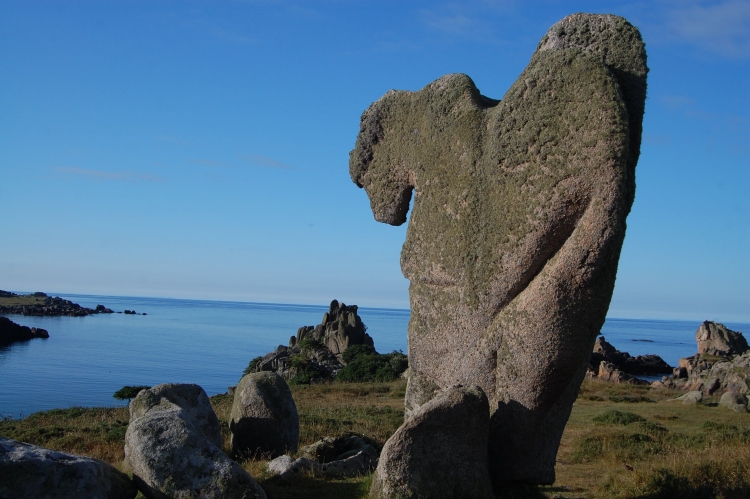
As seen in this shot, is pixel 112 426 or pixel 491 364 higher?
pixel 491 364

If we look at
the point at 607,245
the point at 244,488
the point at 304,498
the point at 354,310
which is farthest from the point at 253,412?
the point at 354,310

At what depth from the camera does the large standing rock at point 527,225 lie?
5.92 meters

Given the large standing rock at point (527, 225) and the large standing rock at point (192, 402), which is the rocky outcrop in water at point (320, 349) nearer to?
the large standing rock at point (192, 402)

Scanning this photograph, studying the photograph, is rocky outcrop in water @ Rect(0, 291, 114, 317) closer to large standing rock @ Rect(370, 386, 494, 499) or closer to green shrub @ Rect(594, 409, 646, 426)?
green shrub @ Rect(594, 409, 646, 426)

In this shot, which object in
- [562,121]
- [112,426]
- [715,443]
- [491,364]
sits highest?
[562,121]

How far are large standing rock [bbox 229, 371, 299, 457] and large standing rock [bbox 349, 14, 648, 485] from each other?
12.2 ft

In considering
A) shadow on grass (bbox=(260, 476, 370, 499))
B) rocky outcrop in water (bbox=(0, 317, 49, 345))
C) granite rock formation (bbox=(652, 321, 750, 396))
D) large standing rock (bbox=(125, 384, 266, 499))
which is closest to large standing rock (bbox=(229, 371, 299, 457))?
shadow on grass (bbox=(260, 476, 370, 499))

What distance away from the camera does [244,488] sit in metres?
6.12

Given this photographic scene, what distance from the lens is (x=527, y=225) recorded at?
6.24 metres

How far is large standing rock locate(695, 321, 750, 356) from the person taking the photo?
156ft

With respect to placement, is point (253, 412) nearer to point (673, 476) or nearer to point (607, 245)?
point (673, 476)

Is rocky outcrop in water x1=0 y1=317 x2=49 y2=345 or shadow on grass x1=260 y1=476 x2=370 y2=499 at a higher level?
shadow on grass x1=260 y1=476 x2=370 y2=499

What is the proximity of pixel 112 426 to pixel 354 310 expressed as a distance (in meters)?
35.8

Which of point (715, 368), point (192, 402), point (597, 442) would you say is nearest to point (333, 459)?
point (192, 402)
